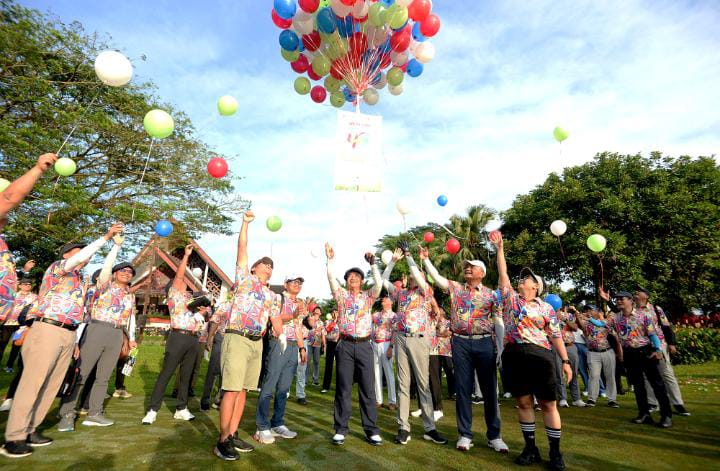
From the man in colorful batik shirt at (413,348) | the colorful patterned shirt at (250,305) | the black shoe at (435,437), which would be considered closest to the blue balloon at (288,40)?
the man in colorful batik shirt at (413,348)

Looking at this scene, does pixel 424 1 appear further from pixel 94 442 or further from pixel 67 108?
pixel 67 108

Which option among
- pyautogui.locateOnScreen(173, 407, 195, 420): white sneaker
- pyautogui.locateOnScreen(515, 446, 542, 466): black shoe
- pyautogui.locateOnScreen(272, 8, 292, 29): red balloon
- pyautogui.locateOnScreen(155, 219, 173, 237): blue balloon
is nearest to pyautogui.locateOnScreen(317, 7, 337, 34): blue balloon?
pyautogui.locateOnScreen(272, 8, 292, 29): red balloon

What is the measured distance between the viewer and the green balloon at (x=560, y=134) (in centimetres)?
827

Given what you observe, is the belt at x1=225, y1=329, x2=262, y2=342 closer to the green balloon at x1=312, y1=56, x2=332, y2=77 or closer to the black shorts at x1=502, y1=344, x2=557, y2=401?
the black shorts at x1=502, y1=344, x2=557, y2=401

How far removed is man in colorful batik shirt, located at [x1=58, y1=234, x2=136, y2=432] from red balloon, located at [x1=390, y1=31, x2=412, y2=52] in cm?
627

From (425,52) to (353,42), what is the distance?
5.74ft

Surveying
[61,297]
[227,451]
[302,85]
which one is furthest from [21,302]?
[302,85]

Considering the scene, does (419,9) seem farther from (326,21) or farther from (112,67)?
(112,67)

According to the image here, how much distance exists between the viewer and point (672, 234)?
1966 centimetres

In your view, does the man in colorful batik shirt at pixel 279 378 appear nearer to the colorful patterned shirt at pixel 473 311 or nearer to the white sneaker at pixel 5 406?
the colorful patterned shirt at pixel 473 311

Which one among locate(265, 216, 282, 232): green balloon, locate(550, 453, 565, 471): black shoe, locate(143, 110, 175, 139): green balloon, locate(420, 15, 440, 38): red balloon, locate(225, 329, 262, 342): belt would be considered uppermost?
locate(420, 15, 440, 38): red balloon

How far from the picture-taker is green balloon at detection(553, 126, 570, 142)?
27.1ft

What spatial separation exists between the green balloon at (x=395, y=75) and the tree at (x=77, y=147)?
316 inches

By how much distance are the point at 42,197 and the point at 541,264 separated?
76.9 ft
